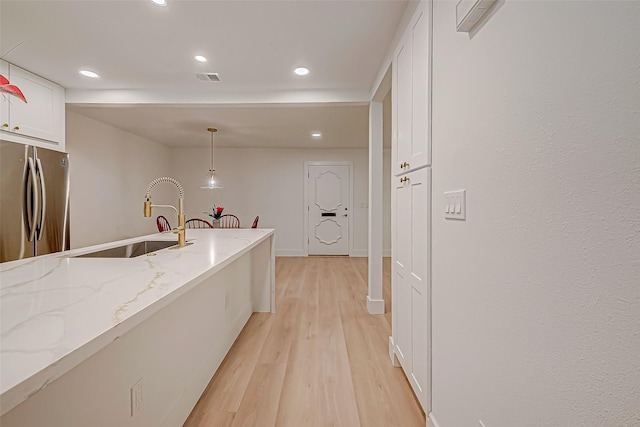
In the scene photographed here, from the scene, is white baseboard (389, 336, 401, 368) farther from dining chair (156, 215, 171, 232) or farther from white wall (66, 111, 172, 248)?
white wall (66, 111, 172, 248)

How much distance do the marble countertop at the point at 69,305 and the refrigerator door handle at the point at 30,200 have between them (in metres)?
1.97

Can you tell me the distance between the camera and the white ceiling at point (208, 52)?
208cm

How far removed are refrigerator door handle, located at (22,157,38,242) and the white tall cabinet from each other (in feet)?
11.0

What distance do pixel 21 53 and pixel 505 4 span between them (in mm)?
3789

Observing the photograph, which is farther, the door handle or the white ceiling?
the door handle

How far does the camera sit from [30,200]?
2873mm

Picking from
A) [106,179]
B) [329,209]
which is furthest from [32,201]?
[329,209]

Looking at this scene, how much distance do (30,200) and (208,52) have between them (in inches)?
87.1

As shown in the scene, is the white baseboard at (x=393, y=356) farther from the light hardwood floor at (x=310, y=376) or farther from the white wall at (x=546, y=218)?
the white wall at (x=546, y=218)

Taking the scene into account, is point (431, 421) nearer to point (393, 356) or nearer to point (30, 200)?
point (393, 356)

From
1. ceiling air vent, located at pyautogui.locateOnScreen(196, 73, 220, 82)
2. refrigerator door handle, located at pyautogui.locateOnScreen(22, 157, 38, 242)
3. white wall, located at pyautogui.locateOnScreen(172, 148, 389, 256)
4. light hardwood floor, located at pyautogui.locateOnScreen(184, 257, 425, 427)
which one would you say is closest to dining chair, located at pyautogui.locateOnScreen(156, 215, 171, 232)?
white wall, located at pyautogui.locateOnScreen(172, 148, 389, 256)

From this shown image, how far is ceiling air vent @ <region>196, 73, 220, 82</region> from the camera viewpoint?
121 inches

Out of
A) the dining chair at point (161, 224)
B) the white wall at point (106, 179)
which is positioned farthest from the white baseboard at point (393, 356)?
the white wall at point (106, 179)

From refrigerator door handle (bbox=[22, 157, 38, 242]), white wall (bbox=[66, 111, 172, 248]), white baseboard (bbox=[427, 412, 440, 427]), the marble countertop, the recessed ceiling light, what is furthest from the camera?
white wall (bbox=[66, 111, 172, 248])
